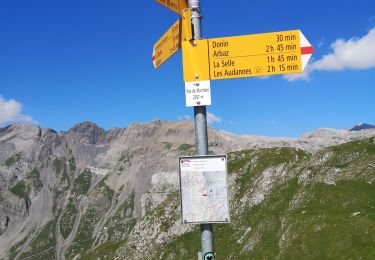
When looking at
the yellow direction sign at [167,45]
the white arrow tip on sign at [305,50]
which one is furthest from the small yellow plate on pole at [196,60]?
the white arrow tip on sign at [305,50]

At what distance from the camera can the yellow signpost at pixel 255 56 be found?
8.94 metres

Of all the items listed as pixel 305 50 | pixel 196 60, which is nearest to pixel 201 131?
pixel 196 60

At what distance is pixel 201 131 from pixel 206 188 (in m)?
1.13

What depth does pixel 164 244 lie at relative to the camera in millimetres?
106500

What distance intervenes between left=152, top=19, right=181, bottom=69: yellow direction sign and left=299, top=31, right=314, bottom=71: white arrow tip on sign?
254 cm

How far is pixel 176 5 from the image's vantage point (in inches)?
361

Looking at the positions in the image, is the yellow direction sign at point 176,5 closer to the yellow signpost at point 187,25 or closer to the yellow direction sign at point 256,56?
the yellow signpost at point 187,25

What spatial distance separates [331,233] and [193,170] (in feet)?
182

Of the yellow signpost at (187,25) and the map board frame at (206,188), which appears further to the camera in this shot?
the yellow signpost at (187,25)

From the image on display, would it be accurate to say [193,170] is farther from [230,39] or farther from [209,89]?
[230,39]

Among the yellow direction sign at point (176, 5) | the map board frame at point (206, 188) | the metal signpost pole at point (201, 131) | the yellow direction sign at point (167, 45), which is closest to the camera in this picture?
the metal signpost pole at point (201, 131)

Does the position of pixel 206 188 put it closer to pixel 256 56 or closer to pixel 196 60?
pixel 196 60

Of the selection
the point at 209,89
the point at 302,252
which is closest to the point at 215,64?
the point at 209,89

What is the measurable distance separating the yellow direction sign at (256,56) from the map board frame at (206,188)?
177cm
